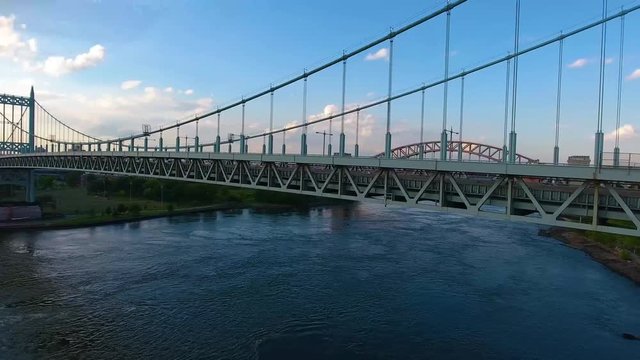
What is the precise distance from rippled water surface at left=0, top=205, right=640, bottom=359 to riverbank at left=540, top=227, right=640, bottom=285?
36.7 inches

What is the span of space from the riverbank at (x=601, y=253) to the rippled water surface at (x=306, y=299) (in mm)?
932

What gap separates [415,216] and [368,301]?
2327 cm

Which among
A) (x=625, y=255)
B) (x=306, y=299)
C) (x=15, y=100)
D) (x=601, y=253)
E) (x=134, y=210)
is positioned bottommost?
(x=306, y=299)

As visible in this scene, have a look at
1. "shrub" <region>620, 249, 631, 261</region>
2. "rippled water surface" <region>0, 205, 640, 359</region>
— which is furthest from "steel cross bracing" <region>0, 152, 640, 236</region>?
"shrub" <region>620, 249, 631, 261</region>

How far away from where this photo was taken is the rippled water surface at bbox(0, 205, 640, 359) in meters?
11.9

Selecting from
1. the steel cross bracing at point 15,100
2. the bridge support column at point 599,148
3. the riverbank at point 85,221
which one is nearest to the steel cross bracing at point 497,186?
the bridge support column at point 599,148

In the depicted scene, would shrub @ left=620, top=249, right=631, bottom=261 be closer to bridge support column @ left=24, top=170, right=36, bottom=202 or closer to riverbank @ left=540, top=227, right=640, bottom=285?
riverbank @ left=540, top=227, right=640, bottom=285

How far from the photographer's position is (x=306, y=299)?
49.5 ft

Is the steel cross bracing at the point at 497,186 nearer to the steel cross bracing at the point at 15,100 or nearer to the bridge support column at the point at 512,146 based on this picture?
the bridge support column at the point at 512,146

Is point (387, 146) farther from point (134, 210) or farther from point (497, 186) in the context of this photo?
point (134, 210)

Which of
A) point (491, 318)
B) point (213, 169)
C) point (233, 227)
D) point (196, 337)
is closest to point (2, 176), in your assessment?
point (233, 227)

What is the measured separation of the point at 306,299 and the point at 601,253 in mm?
19068

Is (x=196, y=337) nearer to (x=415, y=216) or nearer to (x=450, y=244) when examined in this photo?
(x=450, y=244)

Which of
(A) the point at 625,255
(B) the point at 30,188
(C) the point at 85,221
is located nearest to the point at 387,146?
(A) the point at 625,255
